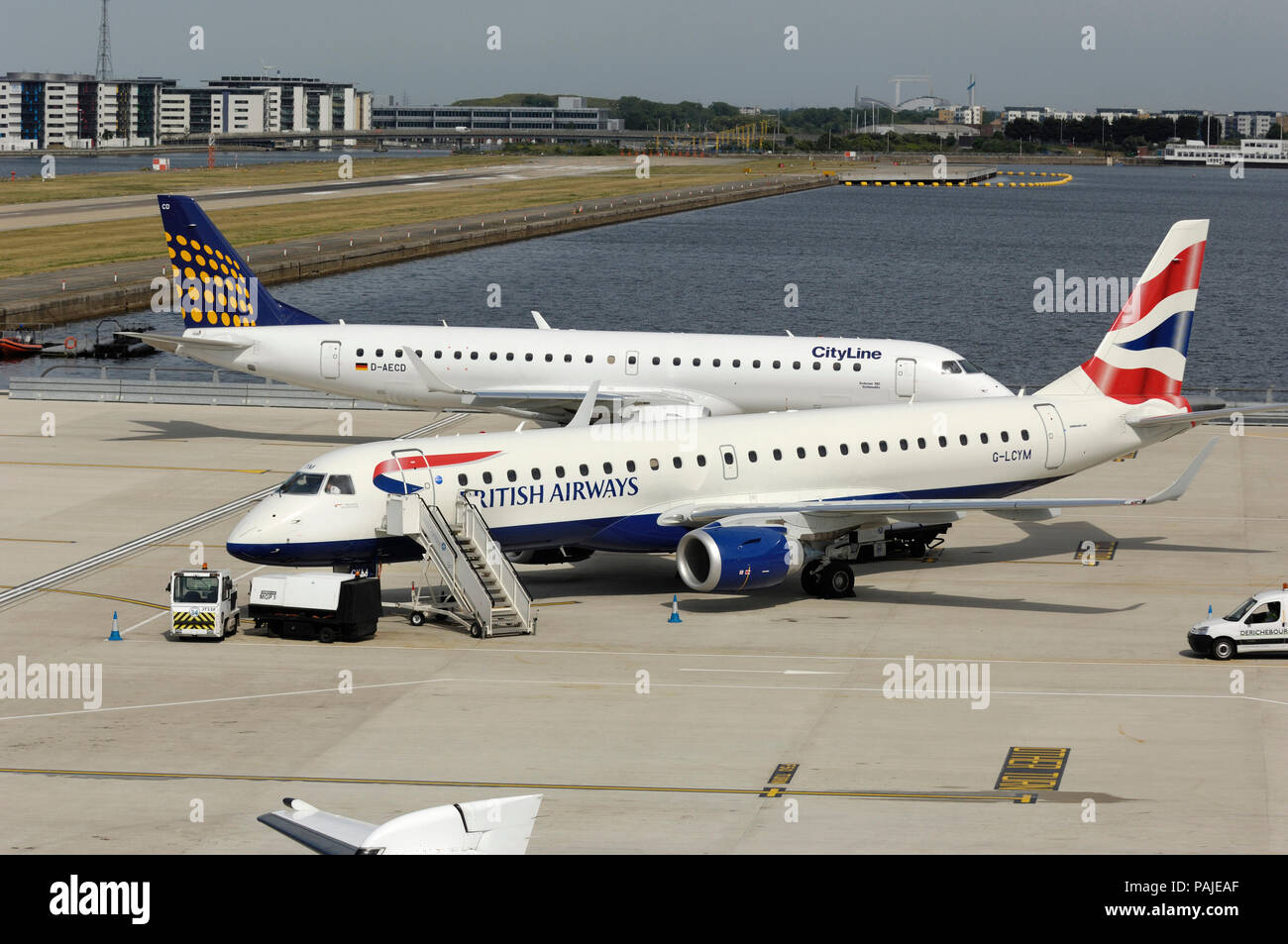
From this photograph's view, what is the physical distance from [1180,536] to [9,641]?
109ft

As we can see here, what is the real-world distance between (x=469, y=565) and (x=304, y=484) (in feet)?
15.1

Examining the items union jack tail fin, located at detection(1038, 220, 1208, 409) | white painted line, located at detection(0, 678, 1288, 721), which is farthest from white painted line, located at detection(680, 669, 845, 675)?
union jack tail fin, located at detection(1038, 220, 1208, 409)

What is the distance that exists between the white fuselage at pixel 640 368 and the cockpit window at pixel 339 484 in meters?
20.6

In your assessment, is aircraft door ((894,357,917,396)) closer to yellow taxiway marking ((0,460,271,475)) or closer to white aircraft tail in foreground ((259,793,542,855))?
yellow taxiway marking ((0,460,271,475))

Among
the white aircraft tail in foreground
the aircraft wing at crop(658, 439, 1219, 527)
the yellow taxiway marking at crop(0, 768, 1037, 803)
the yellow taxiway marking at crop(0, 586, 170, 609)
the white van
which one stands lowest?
the yellow taxiway marking at crop(0, 768, 1037, 803)

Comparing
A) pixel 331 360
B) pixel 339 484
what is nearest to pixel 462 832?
pixel 339 484

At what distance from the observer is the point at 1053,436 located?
45.8m

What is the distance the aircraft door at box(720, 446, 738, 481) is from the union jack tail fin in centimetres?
1111

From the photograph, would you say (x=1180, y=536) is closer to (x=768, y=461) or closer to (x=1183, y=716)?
(x=768, y=461)

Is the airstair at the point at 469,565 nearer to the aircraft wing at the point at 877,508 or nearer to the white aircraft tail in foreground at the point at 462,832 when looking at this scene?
the aircraft wing at the point at 877,508

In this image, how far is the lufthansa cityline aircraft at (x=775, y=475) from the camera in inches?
1532

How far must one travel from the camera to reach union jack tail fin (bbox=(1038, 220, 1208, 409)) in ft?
155
